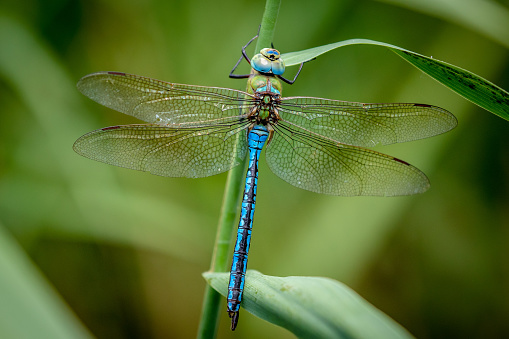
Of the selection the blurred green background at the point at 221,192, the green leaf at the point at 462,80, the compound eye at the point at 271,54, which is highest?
the green leaf at the point at 462,80

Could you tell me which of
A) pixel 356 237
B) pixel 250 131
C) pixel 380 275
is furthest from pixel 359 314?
pixel 380 275

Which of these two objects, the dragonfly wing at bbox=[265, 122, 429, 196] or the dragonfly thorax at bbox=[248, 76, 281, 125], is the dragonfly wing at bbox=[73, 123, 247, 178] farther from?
the dragonfly wing at bbox=[265, 122, 429, 196]

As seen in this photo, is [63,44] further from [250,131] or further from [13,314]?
[13,314]

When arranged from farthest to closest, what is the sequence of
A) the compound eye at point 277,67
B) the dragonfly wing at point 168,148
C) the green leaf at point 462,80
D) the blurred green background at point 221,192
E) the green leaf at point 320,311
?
the blurred green background at point 221,192 → the compound eye at point 277,67 → the dragonfly wing at point 168,148 → the green leaf at point 462,80 → the green leaf at point 320,311

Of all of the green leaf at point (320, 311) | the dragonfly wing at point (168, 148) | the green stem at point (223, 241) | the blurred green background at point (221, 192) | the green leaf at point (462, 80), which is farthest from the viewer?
the blurred green background at point (221, 192)

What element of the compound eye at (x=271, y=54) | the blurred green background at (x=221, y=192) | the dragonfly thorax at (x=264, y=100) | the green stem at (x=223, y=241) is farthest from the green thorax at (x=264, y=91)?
the blurred green background at (x=221, y=192)

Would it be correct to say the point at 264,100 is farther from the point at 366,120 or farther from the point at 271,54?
the point at 366,120

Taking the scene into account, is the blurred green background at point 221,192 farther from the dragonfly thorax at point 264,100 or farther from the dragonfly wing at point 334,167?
the dragonfly thorax at point 264,100
